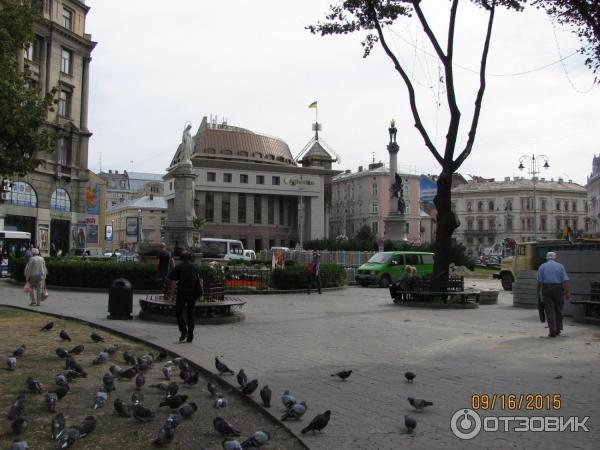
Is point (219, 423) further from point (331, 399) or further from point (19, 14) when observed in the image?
point (19, 14)

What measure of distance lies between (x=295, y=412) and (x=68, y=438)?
205cm

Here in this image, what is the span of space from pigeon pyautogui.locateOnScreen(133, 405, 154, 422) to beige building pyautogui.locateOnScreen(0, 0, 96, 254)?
41.7 meters

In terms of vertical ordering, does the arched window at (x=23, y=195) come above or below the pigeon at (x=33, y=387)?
above

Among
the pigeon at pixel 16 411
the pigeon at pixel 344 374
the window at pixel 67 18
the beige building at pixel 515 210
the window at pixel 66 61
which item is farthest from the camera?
the beige building at pixel 515 210

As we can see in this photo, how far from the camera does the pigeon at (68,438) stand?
4.70 metres

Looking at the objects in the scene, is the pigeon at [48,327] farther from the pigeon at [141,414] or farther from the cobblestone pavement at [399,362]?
the pigeon at [141,414]

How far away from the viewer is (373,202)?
4592 inches

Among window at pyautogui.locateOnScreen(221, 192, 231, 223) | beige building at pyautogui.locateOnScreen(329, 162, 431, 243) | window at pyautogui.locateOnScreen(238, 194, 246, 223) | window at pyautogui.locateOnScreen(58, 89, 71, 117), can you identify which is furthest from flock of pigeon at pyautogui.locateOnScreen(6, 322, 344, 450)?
beige building at pyautogui.locateOnScreen(329, 162, 431, 243)

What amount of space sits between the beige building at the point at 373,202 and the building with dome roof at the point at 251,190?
14.2 m

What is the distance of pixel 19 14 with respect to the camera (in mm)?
15281

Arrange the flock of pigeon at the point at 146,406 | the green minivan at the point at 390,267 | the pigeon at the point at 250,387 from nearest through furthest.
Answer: the flock of pigeon at the point at 146,406 → the pigeon at the point at 250,387 → the green minivan at the point at 390,267

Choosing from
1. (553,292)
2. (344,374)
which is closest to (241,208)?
(553,292)

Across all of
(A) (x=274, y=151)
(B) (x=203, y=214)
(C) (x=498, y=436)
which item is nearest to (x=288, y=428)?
(C) (x=498, y=436)

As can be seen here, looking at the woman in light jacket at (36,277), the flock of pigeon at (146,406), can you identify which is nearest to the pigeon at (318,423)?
the flock of pigeon at (146,406)
